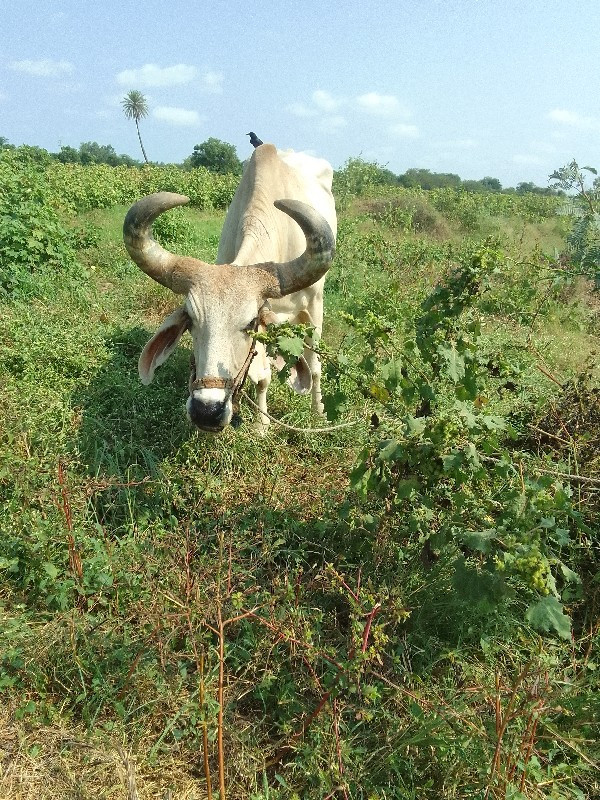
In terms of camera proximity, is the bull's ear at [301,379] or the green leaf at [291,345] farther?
the bull's ear at [301,379]

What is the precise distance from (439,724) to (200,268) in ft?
8.02

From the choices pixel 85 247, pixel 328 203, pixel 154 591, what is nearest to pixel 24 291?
pixel 85 247

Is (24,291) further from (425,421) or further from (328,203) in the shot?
(425,421)

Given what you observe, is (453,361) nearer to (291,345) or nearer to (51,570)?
(291,345)

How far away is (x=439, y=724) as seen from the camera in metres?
2.02

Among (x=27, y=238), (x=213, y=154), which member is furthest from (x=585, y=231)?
(x=213, y=154)

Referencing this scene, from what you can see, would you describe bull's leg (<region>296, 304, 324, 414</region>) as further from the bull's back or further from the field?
the field

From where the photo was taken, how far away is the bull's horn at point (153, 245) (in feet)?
10.7

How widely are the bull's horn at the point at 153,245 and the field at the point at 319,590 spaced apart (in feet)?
3.28

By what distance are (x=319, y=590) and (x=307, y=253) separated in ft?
5.83

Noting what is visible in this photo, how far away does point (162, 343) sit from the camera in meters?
3.56

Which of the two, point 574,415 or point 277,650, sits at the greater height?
point 574,415

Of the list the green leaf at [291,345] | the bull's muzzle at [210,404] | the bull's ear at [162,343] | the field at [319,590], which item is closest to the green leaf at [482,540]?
the field at [319,590]

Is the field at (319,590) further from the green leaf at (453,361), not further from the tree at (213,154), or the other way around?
the tree at (213,154)
